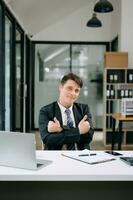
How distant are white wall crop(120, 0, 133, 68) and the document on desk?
5104 mm

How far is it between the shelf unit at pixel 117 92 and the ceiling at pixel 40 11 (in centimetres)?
187

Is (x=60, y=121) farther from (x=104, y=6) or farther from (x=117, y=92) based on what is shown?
(x=117, y=92)

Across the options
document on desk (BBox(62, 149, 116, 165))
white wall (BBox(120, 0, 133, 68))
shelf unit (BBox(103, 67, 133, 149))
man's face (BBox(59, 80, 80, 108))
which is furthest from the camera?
white wall (BBox(120, 0, 133, 68))

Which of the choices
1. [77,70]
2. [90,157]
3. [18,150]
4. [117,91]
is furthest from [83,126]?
[77,70]

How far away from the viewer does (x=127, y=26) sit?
22.6 ft

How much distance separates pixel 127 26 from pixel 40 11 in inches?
74.9

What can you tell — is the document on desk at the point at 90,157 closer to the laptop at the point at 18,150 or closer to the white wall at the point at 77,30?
the laptop at the point at 18,150

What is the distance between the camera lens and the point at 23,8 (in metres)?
6.03

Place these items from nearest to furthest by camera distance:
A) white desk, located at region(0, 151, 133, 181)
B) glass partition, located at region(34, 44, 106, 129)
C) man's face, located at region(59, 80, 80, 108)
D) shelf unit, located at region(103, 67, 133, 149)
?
1. white desk, located at region(0, 151, 133, 181)
2. man's face, located at region(59, 80, 80, 108)
3. shelf unit, located at region(103, 67, 133, 149)
4. glass partition, located at region(34, 44, 106, 129)

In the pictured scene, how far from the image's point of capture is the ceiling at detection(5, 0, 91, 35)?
5.86m

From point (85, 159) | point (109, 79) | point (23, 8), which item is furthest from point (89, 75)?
point (85, 159)

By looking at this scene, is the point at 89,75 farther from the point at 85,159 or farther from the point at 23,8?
the point at 85,159

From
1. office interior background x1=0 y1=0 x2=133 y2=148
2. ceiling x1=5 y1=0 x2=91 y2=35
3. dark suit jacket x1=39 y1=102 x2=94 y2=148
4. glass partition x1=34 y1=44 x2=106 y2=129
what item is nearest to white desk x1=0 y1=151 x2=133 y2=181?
dark suit jacket x1=39 y1=102 x2=94 y2=148

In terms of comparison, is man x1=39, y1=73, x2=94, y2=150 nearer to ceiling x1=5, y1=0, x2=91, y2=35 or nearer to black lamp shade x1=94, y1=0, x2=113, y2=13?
black lamp shade x1=94, y1=0, x2=113, y2=13
